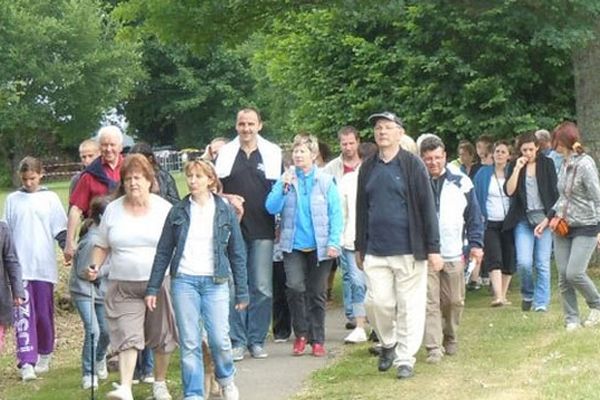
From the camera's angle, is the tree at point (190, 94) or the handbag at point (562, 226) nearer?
the handbag at point (562, 226)

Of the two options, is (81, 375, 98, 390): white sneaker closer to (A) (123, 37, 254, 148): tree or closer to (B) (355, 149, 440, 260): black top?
(B) (355, 149, 440, 260): black top

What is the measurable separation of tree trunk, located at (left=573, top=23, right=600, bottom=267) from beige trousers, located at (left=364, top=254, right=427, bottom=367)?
7477mm

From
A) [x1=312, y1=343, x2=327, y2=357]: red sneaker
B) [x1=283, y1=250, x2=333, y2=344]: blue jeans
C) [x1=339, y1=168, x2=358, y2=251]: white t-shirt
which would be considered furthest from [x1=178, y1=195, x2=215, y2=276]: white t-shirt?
[x1=339, y1=168, x2=358, y2=251]: white t-shirt

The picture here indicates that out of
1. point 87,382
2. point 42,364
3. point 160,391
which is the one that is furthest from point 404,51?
point 160,391

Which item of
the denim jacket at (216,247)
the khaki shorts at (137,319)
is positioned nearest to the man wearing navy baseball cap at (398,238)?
the denim jacket at (216,247)

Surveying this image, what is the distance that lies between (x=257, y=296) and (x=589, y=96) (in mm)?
7284

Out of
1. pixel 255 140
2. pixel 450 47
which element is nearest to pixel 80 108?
pixel 450 47

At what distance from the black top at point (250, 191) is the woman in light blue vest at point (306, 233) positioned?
0.13 meters

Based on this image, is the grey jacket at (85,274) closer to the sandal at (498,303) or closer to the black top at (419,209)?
the black top at (419,209)

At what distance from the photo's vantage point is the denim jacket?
801 centimetres

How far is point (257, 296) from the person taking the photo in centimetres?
1036

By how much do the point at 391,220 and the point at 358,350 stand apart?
2.07m

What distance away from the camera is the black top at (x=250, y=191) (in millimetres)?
10320

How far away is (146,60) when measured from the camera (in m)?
68.1
